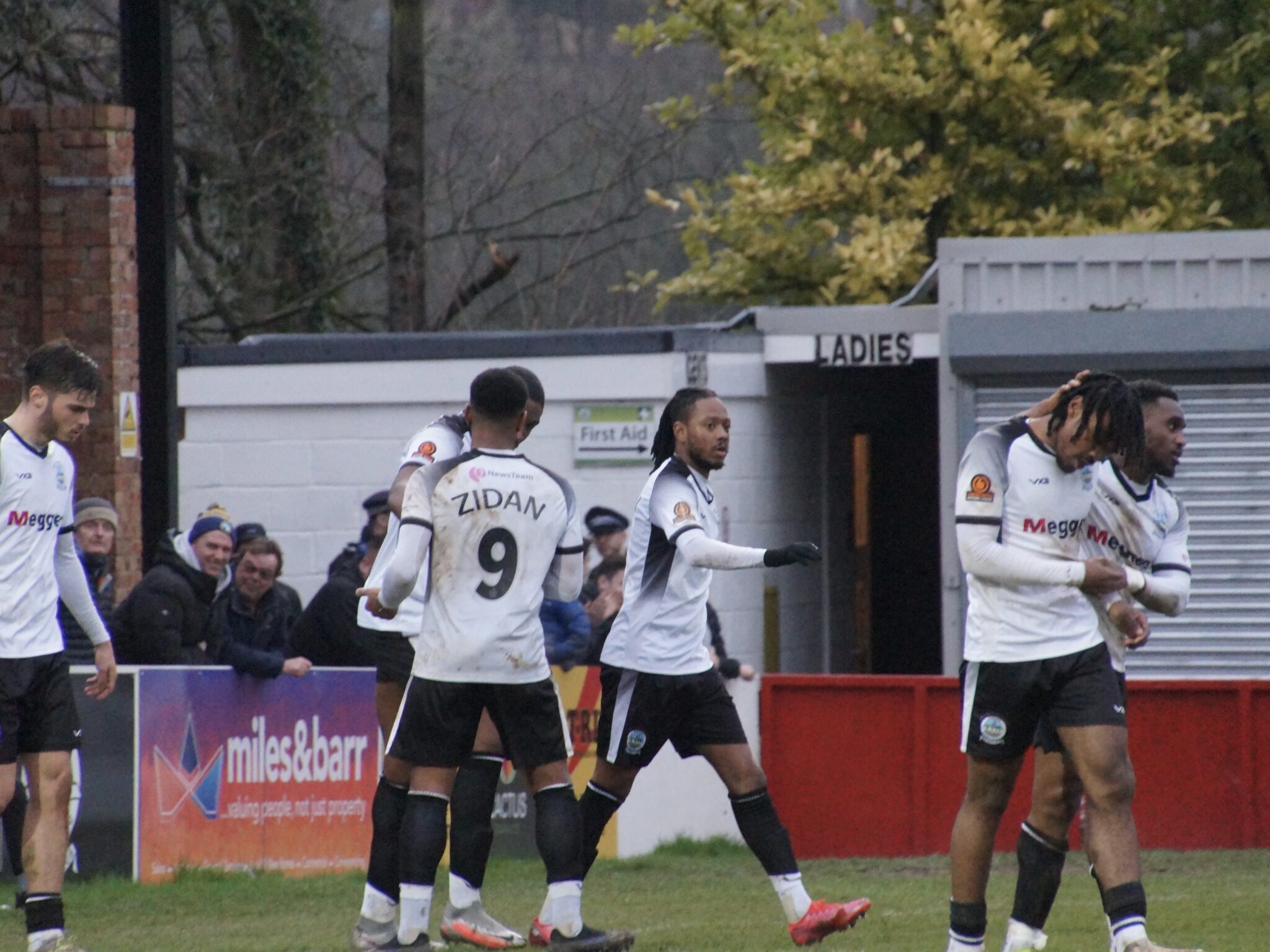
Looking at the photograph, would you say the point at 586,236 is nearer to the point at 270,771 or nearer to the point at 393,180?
the point at 393,180

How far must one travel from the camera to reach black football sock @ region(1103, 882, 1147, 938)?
6551 mm

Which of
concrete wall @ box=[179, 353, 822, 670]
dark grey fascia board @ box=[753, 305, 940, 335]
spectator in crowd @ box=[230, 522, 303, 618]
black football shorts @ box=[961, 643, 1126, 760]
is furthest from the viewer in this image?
dark grey fascia board @ box=[753, 305, 940, 335]

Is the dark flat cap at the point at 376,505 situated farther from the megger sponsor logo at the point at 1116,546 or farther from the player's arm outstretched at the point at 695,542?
the megger sponsor logo at the point at 1116,546

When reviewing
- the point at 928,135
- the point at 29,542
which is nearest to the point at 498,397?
the point at 29,542

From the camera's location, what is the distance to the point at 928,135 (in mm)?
18703

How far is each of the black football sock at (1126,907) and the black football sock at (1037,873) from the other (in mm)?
450

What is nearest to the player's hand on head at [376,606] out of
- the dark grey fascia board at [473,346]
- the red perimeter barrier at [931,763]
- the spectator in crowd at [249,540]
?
the spectator in crowd at [249,540]

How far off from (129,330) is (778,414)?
181 inches

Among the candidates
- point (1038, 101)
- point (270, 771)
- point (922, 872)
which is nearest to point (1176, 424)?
point (922, 872)

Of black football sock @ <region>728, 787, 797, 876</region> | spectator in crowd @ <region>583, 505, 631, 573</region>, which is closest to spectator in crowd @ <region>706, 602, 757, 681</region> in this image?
spectator in crowd @ <region>583, 505, 631, 573</region>

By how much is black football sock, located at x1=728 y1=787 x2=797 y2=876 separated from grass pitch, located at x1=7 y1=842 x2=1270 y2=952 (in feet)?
1.00

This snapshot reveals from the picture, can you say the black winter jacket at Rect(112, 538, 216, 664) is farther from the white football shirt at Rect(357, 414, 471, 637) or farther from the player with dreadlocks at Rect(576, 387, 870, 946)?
the player with dreadlocks at Rect(576, 387, 870, 946)

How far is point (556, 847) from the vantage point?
735 centimetres

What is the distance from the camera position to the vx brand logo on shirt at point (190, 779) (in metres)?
10.5
